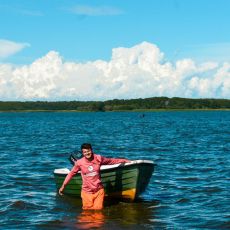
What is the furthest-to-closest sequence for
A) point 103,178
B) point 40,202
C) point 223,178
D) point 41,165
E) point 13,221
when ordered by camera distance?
point 41,165 < point 223,178 < point 40,202 < point 103,178 < point 13,221

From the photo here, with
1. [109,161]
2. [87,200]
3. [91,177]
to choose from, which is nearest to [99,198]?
[87,200]

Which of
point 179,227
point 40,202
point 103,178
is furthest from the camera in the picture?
point 40,202

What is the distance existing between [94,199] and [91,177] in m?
0.80

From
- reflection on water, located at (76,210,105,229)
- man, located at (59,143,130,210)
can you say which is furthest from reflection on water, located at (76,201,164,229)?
man, located at (59,143,130,210)

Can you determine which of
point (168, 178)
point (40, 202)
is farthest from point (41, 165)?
point (40, 202)

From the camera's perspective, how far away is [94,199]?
16141mm

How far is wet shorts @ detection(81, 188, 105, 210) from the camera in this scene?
16.0 meters

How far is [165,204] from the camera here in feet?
57.9

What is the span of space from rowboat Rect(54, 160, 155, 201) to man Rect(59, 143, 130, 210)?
0.50 metres

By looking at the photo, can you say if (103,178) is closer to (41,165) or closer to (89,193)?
(89,193)

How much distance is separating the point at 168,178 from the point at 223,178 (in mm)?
2403

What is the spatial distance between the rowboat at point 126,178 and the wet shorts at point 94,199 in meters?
1.00

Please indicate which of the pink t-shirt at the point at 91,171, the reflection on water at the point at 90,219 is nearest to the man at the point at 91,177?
the pink t-shirt at the point at 91,171

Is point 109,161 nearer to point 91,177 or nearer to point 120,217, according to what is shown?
point 91,177
